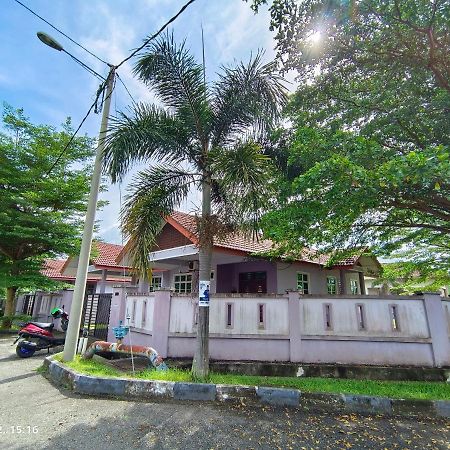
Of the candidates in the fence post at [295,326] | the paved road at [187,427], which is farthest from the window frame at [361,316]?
the paved road at [187,427]

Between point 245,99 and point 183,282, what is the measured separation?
29.1 feet

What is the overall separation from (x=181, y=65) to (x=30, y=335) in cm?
832

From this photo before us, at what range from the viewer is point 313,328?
22.7 feet

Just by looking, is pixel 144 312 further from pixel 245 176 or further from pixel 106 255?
pixel 106 255

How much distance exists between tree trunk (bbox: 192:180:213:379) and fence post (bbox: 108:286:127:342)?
4.66 m

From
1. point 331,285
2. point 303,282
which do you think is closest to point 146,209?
point 303,282

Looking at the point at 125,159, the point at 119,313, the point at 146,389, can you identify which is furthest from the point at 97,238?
the point at 146,389

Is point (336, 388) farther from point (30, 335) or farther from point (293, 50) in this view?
point (30, 335)

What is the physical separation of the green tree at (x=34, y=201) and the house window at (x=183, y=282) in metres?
4.82

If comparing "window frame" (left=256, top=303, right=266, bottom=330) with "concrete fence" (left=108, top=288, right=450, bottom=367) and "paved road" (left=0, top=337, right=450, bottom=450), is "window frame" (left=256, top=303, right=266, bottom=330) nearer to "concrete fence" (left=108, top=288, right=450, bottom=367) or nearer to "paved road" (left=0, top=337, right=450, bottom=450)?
"concrete fence" (left=108, top=288, right=450, bottom=367)

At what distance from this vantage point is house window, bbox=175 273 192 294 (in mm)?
12867

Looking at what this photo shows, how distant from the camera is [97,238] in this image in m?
15.5

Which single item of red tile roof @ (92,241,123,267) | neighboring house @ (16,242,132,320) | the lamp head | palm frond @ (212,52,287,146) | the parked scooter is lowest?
the parked scooter

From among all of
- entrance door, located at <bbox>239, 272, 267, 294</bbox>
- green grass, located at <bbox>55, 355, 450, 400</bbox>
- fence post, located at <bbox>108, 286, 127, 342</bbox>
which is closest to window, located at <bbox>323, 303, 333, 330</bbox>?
green grass, located at <bbox>55, 355, 450, 400</bbox>
